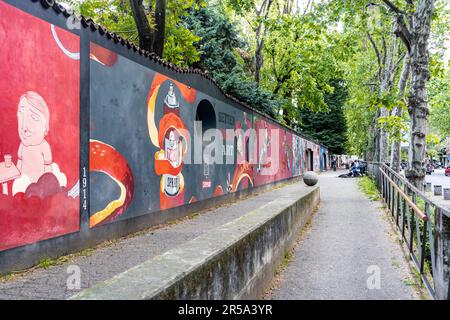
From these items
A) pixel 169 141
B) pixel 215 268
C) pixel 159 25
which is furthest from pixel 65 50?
pixel 159 25

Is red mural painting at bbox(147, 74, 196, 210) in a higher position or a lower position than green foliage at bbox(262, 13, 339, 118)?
lower

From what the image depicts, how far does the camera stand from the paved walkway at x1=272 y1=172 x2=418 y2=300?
5.67 meters

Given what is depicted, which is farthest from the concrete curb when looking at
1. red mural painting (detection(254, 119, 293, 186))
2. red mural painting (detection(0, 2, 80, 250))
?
red mural painting (detection(254, 119, 293, 186))

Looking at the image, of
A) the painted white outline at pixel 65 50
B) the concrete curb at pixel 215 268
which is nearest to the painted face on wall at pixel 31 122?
the painted white outline at pixel 65 50

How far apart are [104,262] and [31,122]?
76.6 inches

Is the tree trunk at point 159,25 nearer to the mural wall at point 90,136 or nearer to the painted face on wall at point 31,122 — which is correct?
the mural wall at point 90,136

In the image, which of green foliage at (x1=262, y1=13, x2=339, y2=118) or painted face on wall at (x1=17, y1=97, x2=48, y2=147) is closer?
painted face on wall at (x1=17, y1=97, x2=48, y2=147)

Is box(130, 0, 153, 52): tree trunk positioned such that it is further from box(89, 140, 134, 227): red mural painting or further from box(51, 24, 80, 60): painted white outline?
box(51, 24, 80, 60): painted white outline

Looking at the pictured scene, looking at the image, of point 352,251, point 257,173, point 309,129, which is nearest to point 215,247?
point 352,251

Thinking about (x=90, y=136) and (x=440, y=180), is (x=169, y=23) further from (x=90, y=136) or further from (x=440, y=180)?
(x=440, y=180)

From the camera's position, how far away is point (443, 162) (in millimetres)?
90750

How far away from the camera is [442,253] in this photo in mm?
4641

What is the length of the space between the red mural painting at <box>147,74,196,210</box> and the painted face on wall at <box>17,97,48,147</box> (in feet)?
10.2

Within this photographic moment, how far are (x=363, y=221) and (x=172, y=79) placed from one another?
6.06 m
